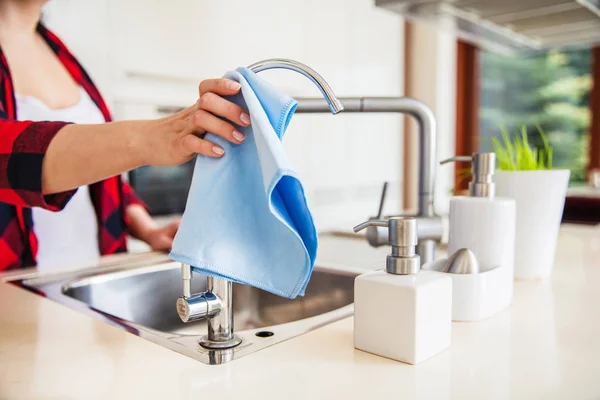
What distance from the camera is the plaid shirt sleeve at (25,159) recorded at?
838 millimetres

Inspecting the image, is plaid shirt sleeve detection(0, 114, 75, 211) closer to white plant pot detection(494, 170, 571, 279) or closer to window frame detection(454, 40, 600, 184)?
white plant pot detection(494, 170, 571, 279)

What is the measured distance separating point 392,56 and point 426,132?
8.82 ft

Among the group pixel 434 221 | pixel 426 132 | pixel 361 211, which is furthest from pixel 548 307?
pixel 361 211

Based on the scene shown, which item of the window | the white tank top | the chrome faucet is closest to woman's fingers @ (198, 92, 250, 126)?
the chrome faucet

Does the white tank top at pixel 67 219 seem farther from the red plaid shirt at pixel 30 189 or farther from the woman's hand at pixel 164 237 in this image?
the woman's hand at pixel 164 237

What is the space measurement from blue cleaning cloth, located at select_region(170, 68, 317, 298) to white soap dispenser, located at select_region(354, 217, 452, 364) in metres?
0.08

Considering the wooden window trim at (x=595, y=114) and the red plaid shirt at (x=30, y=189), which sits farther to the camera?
the wooden window trim at (x=595, y=114)

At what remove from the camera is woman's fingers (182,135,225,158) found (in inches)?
23.8

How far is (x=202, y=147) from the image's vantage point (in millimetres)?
615

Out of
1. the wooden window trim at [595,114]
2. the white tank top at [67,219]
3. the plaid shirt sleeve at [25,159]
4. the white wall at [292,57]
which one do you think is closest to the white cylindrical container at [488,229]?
the plaid shirt sleeve at [25,159]

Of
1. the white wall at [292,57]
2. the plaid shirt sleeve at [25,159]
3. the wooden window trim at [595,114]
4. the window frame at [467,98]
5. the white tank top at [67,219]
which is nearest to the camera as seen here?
the plaid shirt sleeve at [25,159]

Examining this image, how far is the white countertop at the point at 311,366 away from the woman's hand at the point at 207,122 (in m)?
0.23

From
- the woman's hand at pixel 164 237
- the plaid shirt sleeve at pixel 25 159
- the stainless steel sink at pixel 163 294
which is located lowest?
the stainless steel sink at pixel 163 294

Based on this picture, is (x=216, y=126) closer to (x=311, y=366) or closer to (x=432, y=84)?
(x=311, y=366)
